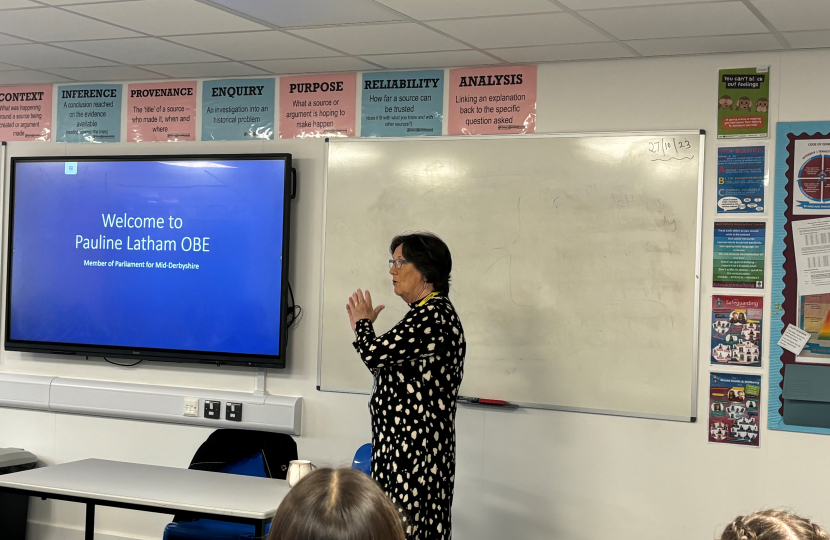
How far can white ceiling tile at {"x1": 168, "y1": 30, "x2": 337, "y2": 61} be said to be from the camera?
12.0ft

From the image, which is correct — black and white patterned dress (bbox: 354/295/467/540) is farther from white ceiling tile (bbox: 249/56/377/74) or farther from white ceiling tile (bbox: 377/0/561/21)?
white ceiling tile (bbox: 249/56/377/74)

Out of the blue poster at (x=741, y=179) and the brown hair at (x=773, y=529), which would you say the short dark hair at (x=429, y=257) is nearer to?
the blue poster at (x=741, y=179)

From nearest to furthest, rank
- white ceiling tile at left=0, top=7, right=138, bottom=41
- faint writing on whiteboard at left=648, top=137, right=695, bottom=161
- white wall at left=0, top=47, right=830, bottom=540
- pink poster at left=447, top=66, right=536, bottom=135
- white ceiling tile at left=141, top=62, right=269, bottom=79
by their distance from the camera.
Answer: white ceiling tile at left=0, top=7, right=138, bottom=41
white wall at left=0, top=47, right=830, bottom=540
faint writing on whiteboard at left=648, top=137, right=695, bottom=161
pink poster at left=447, top=66, right=536, bottom=135
white ceiling tile at left=141, top=62, right=269, bottom=79

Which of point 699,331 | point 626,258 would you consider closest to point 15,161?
point 626,258

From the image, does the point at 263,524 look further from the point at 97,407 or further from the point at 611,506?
the point at 97,407

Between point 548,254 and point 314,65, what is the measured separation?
1.46 m

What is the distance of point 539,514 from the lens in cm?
392

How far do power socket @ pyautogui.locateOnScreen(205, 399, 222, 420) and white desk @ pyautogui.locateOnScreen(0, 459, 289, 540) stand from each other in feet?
2.54

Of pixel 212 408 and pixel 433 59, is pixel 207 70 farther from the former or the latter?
pixel 212 408

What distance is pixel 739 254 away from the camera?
3627 mm

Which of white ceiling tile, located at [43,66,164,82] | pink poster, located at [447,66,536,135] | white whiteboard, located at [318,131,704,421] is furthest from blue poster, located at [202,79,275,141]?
pink poster, located at [447,66,536,135]

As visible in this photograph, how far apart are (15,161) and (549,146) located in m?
3.03

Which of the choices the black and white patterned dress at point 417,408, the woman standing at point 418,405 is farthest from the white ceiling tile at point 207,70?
the black and white patterned dress at point 417,408

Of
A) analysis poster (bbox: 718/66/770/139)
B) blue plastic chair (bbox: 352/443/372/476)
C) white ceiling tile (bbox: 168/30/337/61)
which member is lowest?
blue plastic chair (bbox: 352/443/372/476)
